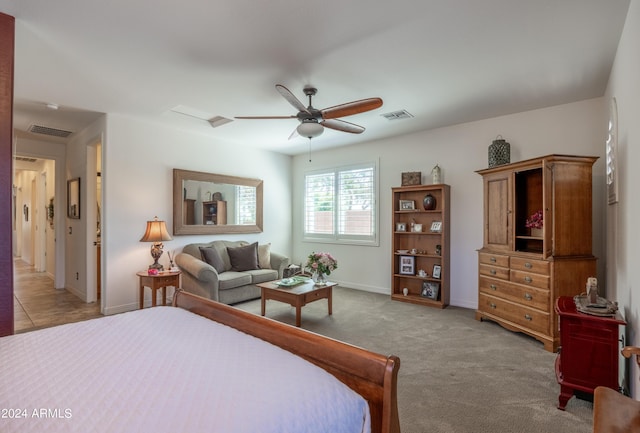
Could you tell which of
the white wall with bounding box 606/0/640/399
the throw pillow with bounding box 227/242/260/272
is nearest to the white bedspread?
the white wall with bounding box 606/0/640/399

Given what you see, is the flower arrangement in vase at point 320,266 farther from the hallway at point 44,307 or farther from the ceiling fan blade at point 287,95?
the hallway at point 44,307

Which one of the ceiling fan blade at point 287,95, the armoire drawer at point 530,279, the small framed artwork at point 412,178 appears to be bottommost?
the armoire drawer at point 530,279

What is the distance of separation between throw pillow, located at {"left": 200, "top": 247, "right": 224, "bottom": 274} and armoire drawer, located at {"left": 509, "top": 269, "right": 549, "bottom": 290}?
3917 millimetres

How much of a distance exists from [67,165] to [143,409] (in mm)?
6426

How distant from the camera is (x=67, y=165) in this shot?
5.81 meters

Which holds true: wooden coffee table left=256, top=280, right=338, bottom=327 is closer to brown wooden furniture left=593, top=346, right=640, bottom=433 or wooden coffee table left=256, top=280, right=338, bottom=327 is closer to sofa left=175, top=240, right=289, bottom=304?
sofa left=175, top=240, right=289, bottom=304

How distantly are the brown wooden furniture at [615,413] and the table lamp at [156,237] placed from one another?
4.51 m

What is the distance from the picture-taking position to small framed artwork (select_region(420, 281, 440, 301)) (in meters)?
4.81

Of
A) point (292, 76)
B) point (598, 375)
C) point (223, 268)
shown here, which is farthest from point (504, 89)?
point (223, 268)

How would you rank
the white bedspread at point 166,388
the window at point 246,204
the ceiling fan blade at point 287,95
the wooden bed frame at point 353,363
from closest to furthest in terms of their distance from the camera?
the white bedspread at point 166,388 → the wooden bed frame at point 353,363 → the ceiling fan blade at point 287,95 → the window at point 246,204

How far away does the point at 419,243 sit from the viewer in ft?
17.2

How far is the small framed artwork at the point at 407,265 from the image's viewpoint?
5125 millimetres

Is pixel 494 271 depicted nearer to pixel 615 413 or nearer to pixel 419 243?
pixel 419 243

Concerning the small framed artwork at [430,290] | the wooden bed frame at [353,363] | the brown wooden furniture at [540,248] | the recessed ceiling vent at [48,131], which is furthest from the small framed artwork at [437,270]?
the recessed ceiling vent at [48,131]
